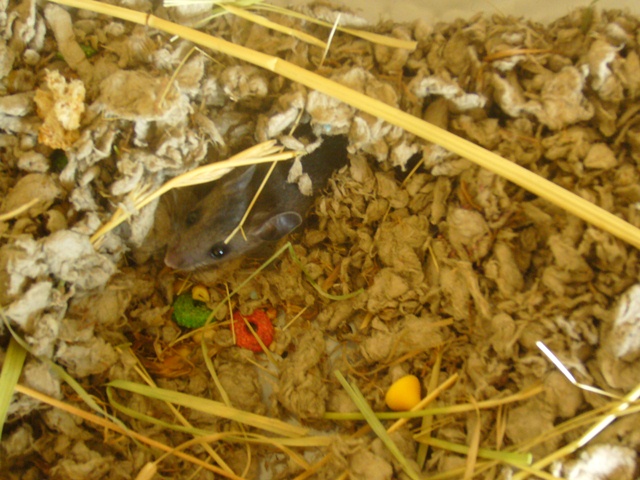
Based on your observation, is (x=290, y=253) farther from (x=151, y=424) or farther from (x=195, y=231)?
(x=151, y=424)

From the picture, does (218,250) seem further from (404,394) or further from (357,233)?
(404,394)

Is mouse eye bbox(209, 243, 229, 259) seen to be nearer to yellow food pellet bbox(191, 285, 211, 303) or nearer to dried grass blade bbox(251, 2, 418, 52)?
yellow food pellet bbox(191, 285, 211, 303)

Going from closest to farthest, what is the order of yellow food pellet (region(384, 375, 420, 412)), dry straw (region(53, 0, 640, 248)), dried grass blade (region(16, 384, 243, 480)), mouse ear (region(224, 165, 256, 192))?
1. dry straw (region(53, 0, 640, 248))
2. dried grass blade (region(16, 384, 243, 480))
3. yellow food pellet (region(384, 375, 420, 412))
4. mouse ear (region(224, 165, 256, 192))

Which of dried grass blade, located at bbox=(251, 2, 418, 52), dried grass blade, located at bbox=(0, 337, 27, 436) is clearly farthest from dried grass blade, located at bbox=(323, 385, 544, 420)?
dried grass blade, located at bbox=(251, 2, 418, 52)

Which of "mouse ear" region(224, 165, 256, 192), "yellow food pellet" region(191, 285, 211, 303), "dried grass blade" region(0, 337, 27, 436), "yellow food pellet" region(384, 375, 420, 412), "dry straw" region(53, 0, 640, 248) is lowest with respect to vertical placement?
"yellow food pellet" region(191, 285, 211, 303)

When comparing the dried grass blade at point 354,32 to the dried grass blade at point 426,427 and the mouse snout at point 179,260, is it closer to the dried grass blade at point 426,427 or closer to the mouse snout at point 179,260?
the mouse snout at point 179,260

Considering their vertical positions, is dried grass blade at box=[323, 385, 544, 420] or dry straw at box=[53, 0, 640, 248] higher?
dry straw at box=[53, 0, 640, 248]

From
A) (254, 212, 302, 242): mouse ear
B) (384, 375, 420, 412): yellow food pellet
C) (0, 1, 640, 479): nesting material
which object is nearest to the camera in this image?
(0, 1, 640, 479): nesting material
